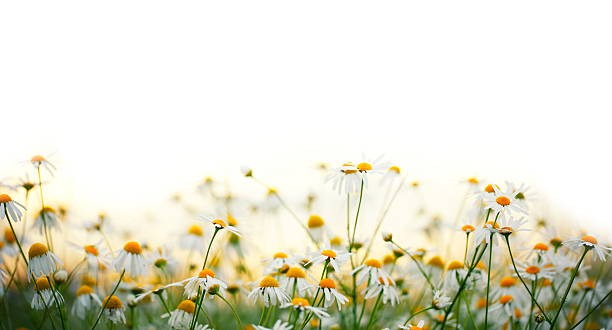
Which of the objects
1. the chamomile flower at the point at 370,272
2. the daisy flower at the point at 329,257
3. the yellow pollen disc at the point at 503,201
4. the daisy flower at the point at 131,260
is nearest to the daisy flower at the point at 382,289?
the chamomile flower at the point at 370,272

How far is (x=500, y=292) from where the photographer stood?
238 centimetres

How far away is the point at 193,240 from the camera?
284 cm

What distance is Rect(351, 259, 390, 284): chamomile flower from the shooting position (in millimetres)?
2029

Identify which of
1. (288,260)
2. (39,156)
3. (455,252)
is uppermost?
(39,156)

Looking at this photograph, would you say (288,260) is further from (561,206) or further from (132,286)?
(561,206)

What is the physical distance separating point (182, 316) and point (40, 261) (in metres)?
0.53

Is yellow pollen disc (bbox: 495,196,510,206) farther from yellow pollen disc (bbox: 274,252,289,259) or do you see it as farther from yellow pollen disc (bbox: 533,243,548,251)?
yellow pollen disc (bbox: 274,252,289,259)

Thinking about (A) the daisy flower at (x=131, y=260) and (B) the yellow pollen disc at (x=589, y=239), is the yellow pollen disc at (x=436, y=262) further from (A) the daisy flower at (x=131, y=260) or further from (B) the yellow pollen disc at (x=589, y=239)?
(A) the daisy flower at (x=131, y=260)

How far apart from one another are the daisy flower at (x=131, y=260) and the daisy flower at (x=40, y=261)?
0.23m

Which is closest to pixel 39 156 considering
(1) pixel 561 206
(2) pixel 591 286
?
(2) pixel 591 286

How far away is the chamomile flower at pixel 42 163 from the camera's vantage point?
7.48ft

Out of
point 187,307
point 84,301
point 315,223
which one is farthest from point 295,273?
point 84,301

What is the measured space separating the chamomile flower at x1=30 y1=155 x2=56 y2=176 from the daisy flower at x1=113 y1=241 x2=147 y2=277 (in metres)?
0.48

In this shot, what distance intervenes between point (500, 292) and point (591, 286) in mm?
395
